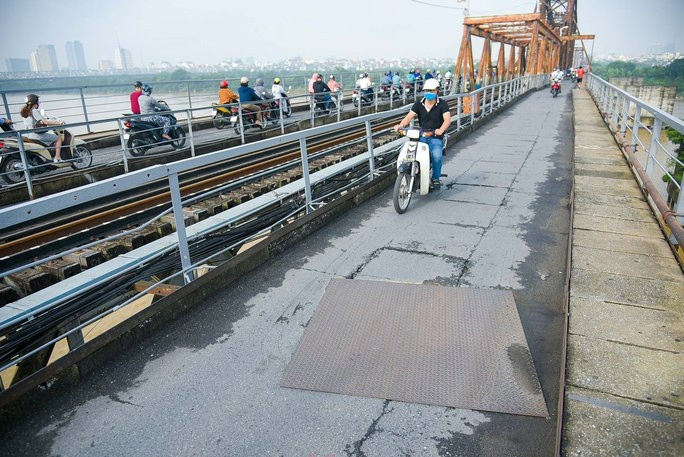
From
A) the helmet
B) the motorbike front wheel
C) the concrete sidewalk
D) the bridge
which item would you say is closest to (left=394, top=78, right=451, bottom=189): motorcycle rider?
the helmet

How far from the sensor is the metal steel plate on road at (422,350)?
307 centimetres

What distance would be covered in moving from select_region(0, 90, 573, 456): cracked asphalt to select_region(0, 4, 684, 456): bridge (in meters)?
0.01

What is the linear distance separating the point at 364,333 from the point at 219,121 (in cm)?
1474

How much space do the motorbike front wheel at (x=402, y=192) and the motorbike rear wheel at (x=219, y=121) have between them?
1146cm

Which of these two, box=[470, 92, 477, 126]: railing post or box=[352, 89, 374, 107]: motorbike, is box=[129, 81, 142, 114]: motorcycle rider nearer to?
box=[470, 92, 477, 126]: railing post

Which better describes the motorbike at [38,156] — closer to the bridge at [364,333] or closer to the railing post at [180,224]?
the bridge at [364,333]

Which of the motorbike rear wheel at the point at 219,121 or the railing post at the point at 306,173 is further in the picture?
the motorbike rear wheel at the point at 219,121

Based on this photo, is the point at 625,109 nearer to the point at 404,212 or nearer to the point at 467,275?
the point at 404,212

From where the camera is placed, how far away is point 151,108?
12531mm

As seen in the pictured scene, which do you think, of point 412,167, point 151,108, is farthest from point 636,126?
point 151,108

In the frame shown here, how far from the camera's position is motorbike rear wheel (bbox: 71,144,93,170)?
1120 cm

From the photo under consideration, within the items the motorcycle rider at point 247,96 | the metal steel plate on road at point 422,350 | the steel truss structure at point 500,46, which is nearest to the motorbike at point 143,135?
the motorcycle rider at point 247,96

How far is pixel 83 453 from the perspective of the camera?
266 centimetres

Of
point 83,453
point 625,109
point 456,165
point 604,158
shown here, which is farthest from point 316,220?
point 625,109
